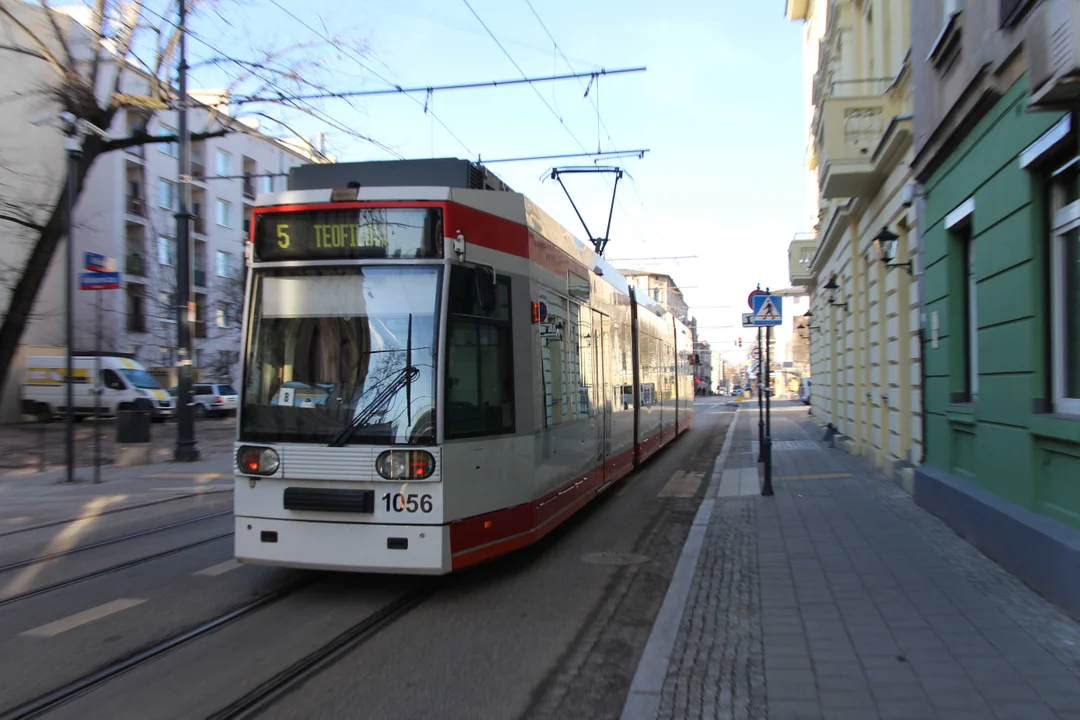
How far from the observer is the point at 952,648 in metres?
4.59

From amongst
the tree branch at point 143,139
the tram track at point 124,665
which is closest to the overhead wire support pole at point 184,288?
the tree branch at point 143,139

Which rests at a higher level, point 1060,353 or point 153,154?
point 153,154

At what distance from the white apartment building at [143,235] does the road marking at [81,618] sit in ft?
78.6

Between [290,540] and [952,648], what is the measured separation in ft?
14.6

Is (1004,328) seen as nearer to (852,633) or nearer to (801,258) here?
(852,633)

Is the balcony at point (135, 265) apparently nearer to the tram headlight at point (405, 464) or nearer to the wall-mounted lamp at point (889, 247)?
the wall-mounted lamp at point (889, 247)

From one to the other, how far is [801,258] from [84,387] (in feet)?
89.6

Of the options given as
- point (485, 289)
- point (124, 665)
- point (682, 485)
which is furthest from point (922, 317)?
point (124, 665)

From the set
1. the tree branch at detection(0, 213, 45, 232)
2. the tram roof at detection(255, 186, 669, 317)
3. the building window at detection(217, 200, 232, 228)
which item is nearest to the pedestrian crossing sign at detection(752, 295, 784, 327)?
the tram roof at detection(255, 186, 669, 317)

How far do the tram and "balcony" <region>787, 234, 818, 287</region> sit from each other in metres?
22.0

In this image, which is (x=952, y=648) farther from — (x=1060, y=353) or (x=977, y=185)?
(x=977, y=185)

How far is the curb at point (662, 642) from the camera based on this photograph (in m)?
3.96

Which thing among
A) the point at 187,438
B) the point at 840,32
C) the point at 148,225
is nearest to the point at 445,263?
the point at 187,438

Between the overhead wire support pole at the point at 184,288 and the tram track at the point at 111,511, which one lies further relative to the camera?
the overhead wire support pole at the point at 184,288
